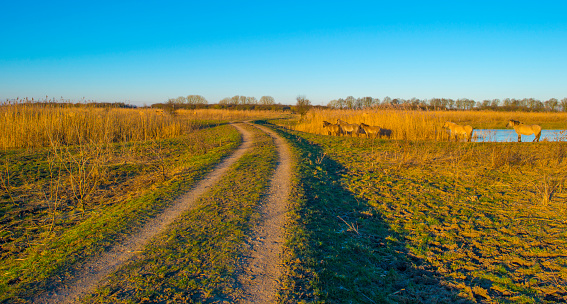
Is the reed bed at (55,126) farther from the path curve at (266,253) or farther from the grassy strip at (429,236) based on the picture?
the grassy strip at (429,236)

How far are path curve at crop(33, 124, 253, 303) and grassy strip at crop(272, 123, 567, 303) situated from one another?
2297mm

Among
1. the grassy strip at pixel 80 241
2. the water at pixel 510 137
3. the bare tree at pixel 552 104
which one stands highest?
the bare tree at pixel 552 104

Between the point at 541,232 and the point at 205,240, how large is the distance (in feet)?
18.2

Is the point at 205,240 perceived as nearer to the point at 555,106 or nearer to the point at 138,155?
the point at 138,155

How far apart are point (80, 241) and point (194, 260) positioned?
218cm

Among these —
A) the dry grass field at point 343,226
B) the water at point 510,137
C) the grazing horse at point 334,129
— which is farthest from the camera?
the grazing horse at point 334,129

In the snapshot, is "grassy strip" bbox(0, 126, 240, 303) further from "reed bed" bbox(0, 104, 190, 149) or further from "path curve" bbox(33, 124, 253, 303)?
"reed bed" bbox(0, 104, 190, 149)

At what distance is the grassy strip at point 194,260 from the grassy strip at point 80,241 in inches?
31.6

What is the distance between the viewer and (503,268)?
374 cm

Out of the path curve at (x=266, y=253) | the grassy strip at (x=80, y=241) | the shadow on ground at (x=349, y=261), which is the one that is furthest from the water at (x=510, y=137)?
the grassy strip at (x=80, y=241)

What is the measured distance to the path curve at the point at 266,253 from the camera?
317cm

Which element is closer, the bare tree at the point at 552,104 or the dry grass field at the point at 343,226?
the dry grass field at the point at 343,226

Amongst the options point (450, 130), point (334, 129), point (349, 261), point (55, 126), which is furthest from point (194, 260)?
point (450, 130)

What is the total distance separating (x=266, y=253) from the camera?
399cm
